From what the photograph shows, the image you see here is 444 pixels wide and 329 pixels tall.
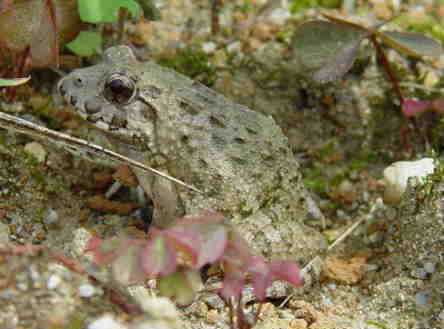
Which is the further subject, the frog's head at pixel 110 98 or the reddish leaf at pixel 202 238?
the frog's head at pixel 110 98

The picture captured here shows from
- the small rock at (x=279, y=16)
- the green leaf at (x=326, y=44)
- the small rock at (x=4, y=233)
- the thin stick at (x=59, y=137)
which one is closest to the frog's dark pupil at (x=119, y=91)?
the thin stick at (x=59, y=137)

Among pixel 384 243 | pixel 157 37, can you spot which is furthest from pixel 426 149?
pixel 157 37

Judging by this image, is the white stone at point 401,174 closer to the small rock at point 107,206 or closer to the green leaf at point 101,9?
the small rock at point 107,206

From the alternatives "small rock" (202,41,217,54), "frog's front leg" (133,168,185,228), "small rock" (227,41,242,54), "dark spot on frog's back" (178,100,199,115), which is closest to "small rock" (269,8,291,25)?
"small rock" (227,41,242,54)

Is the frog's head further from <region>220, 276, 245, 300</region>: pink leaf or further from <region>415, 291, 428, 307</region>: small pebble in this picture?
<region>415, 291, 428, 307</region>: small pebble

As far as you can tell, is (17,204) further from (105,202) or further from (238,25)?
(238,25)

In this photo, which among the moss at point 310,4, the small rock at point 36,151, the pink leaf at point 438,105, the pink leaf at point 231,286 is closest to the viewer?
the pink leaf at point 231,286
